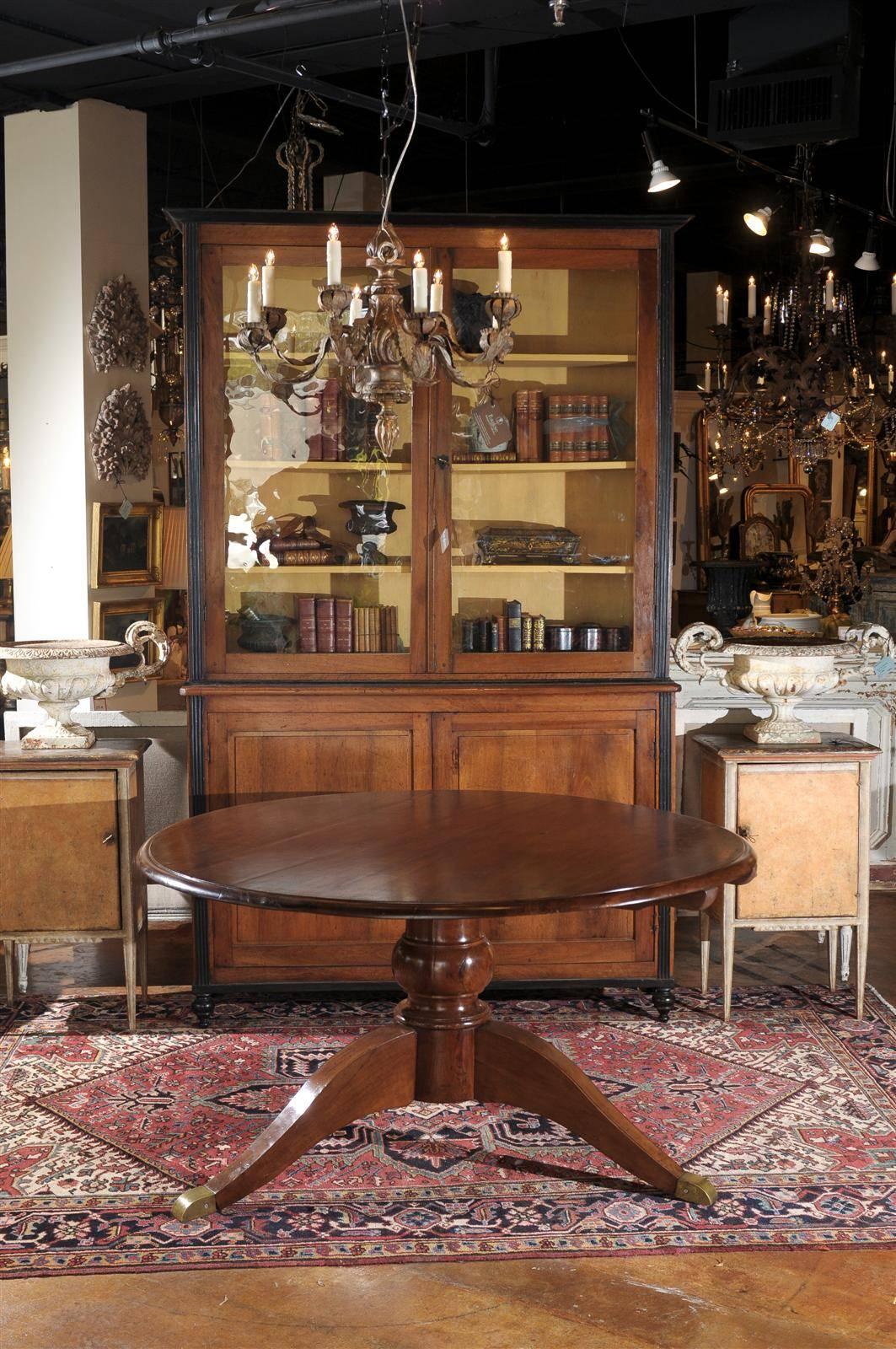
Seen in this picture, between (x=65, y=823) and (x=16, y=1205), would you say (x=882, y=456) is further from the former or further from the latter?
(x=16, y=1205)

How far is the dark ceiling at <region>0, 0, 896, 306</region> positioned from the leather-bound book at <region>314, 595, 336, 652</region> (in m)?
1.94

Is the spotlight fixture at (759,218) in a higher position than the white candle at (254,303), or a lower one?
higher

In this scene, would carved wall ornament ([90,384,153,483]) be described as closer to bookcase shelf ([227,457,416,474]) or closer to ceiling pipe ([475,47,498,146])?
bookcase shelf ([227,457,416,474])

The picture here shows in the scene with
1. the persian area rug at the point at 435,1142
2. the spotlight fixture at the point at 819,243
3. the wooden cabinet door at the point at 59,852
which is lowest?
the persian area rug at the point at 435,1142

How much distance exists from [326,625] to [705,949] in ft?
5.24

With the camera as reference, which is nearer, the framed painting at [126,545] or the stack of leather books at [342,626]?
the stack of leather books at [342,626]

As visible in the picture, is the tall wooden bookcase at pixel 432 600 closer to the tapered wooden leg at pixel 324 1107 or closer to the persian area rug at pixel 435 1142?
the persian area rug at pixel 435 1142

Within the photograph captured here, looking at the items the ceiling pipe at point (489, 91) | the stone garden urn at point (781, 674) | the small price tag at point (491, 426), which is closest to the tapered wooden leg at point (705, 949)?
the stone garden urn at point (781, 674)

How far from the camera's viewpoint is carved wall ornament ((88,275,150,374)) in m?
5.71

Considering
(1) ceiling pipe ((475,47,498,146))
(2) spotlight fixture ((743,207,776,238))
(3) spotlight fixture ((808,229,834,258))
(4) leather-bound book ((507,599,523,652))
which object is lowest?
(4) leather-bound book ((507,599,523,652))

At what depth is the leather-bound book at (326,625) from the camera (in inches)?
171

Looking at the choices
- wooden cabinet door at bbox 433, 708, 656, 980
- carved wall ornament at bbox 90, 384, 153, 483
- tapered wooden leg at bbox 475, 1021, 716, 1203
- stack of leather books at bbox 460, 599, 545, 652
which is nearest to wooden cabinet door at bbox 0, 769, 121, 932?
wooden cabinet door at bbox 433, 708, 656, 980

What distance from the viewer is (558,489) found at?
4.41 m

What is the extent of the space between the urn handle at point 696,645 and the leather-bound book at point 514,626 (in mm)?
545
